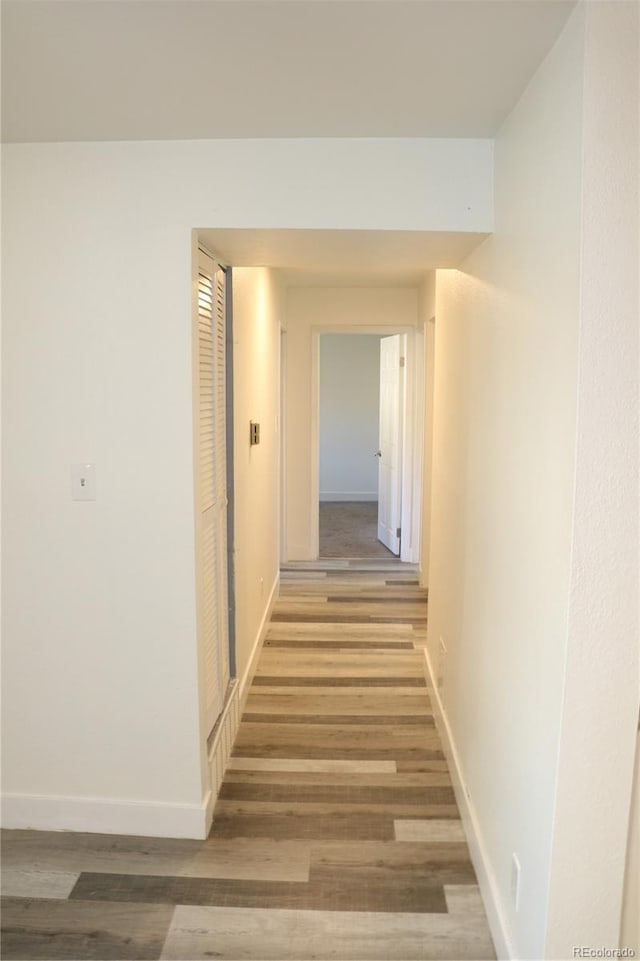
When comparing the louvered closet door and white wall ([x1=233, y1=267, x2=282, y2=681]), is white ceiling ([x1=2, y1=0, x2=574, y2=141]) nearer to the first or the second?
the louvered closet door

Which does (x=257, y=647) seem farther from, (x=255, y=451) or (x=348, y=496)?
(x=348, y=496)

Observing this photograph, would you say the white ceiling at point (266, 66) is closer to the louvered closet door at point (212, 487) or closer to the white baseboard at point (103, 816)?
the louvered closet door at point (212, 487)

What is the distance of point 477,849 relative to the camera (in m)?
2.18

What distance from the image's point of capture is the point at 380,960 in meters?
1.87

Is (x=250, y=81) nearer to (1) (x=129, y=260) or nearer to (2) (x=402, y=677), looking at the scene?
(1) (x=129, y=260)

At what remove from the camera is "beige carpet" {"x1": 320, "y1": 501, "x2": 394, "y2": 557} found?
20.8ft

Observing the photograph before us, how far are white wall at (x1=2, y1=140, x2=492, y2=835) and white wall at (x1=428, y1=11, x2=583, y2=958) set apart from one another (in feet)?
1.38

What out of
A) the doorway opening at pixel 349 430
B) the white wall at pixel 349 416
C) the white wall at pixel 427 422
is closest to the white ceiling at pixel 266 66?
the white wall at pixel 427 422

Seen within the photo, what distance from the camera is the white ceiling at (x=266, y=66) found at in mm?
1375

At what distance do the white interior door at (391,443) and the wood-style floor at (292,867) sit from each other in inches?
116

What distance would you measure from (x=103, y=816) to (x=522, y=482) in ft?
6.17

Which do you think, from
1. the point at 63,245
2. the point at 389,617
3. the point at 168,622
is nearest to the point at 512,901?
the point at 168,622

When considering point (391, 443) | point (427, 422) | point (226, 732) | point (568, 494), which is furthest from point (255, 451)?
point (391, 443)

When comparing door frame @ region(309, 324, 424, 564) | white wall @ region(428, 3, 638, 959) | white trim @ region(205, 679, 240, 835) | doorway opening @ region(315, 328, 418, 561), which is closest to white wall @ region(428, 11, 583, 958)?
white wall @ region(428, 3, 638, 959)
